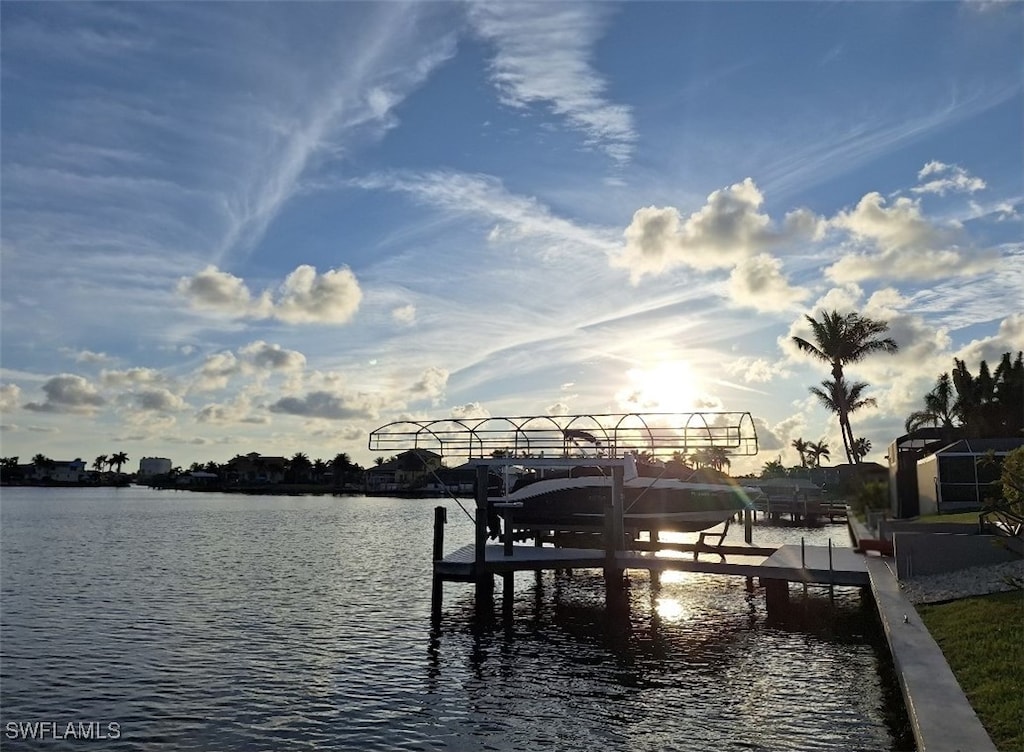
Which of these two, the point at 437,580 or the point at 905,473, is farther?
the point at 905,473

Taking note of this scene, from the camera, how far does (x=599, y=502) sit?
2934cm

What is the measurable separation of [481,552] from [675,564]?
20.4 ft

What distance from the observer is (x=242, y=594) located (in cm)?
3094

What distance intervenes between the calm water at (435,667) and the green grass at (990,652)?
194 cm

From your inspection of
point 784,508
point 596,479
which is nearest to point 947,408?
point 784,508

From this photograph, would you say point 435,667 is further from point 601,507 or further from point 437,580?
point 601,507

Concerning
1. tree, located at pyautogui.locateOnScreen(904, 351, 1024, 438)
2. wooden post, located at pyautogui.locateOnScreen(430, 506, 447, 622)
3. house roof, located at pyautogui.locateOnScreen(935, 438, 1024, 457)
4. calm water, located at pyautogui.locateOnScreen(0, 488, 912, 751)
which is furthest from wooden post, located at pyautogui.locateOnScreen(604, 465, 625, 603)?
tree, located at pyautogui.locateOnScreen(904, 351, 1024, 438)

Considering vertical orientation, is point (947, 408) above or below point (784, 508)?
above

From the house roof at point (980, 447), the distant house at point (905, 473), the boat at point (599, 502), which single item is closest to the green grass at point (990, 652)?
the boat at point (599, 502)

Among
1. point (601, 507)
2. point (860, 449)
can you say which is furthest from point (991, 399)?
point (601, 507)

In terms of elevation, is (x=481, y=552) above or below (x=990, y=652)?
above

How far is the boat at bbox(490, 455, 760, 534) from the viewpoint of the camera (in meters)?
29.1

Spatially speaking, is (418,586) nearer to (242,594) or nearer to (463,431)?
(242,594)

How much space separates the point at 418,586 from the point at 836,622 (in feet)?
56.0
